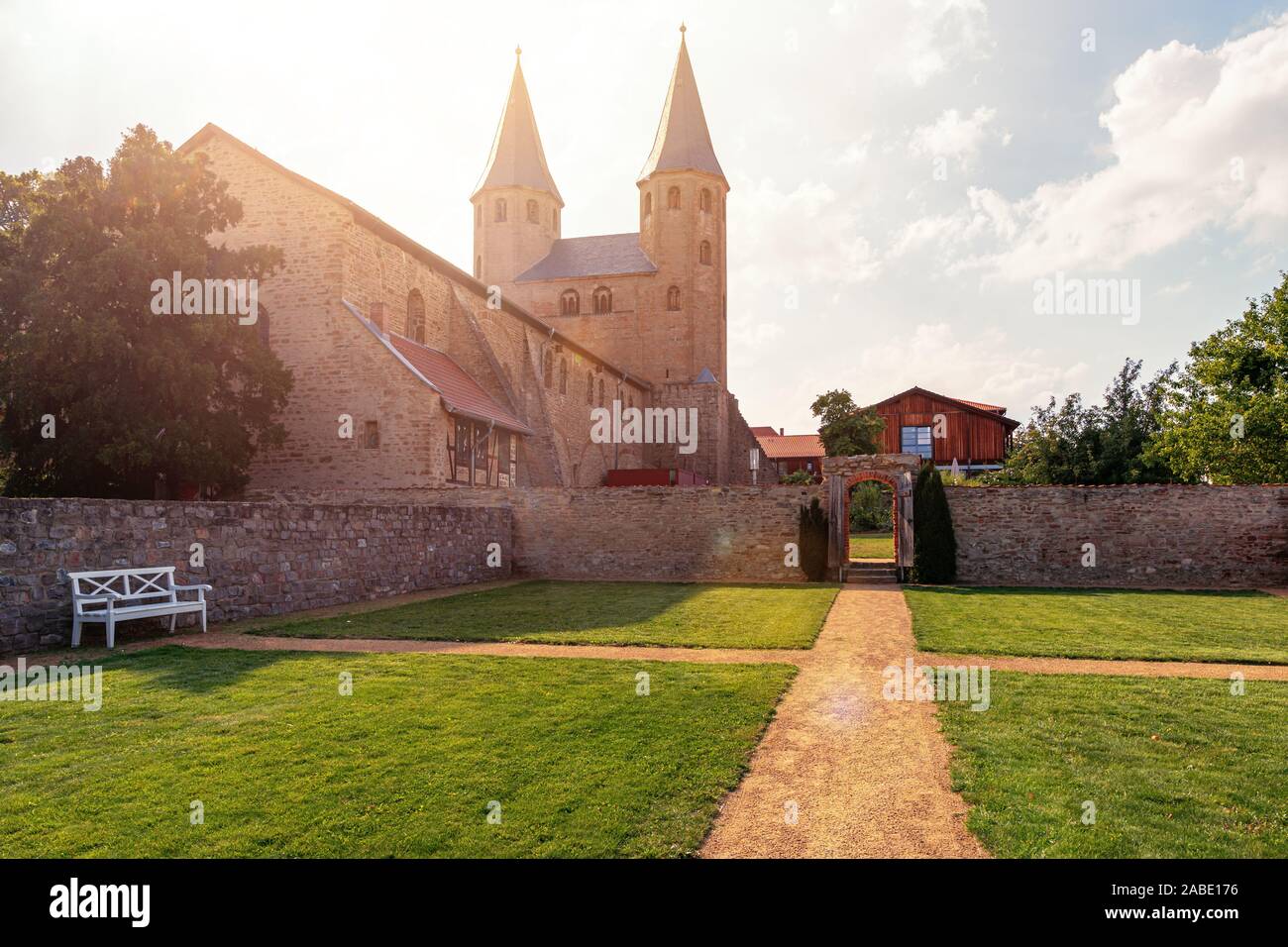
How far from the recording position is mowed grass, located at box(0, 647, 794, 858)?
3760 millimetres

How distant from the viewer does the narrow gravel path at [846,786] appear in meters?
3.86

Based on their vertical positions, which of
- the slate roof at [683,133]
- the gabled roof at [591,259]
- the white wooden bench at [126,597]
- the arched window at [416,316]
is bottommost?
the white wooden bench at [126,597]

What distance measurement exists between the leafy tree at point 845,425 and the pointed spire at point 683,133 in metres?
16.4

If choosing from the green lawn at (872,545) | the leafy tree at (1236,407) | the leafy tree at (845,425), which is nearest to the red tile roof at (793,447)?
the leafy tree at (845,425)

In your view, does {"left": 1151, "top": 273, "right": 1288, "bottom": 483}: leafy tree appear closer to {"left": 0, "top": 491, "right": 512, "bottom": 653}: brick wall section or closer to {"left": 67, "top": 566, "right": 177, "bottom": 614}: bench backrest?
{"left": 0, "top": 491, "right": 512, "bottom": 653}: brick wall section

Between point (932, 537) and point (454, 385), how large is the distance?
50.8ft

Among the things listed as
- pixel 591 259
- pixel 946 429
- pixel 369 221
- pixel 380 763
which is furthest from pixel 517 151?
pixel 380 763

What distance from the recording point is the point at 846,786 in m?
4.77

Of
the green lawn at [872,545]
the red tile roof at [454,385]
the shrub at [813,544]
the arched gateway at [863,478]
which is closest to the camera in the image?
the shrub at [813,544]

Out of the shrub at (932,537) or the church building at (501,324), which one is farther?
the church building at (501,324)

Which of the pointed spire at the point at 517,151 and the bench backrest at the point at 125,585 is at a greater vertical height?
the pointed spire at the point at 517,151

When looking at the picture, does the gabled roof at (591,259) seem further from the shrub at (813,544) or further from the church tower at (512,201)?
the shrub at (813,544)

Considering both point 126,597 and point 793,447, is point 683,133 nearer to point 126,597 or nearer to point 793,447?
point 793,447
